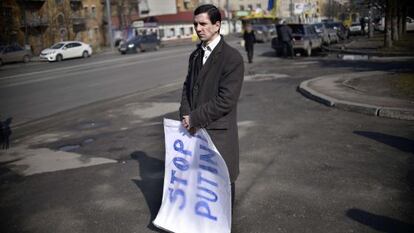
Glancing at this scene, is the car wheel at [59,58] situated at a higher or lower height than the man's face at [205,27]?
lower

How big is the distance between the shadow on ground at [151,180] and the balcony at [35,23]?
43258 mm

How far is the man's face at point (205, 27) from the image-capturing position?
10.5 feet

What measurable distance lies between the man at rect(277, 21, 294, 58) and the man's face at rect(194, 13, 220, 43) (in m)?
19.5

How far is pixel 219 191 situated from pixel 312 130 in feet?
13.7

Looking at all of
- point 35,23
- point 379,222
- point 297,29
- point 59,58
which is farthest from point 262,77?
point 35,23

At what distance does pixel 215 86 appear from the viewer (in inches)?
131

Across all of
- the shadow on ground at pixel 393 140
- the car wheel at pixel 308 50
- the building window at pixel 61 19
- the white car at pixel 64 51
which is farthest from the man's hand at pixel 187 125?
the building window at pixel 61 19

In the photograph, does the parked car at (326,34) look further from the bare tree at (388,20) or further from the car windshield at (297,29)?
the bare tree at (388,20)

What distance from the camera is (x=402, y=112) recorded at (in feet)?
24.5

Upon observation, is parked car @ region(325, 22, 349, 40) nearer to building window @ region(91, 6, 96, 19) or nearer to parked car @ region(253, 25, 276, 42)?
parked car @ region(253, 25, 276, 42)

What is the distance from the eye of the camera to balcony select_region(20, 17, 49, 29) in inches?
1735

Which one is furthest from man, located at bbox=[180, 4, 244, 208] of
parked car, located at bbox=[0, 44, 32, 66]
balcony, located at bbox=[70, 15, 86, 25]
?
balcony, located at bbox=[70, 15, 86, 25]

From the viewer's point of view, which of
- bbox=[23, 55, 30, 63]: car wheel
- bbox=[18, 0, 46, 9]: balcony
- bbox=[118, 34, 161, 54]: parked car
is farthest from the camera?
bbox=[18, 0, 46, 9]: balcony

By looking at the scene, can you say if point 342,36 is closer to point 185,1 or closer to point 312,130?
point 312,130
